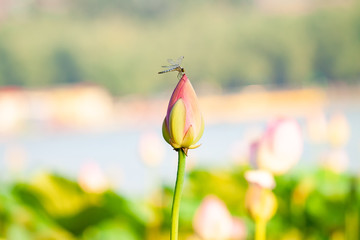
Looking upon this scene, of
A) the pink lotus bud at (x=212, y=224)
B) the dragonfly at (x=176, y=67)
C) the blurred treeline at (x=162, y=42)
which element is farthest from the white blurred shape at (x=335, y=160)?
the blurred treeline at (x=162, y=42)

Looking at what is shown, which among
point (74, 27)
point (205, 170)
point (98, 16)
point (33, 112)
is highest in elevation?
point (98, 16)

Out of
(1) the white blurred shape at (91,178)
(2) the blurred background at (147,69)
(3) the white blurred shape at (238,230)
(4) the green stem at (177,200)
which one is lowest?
(4) the green stem at (177,200)

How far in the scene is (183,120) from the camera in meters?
0.20

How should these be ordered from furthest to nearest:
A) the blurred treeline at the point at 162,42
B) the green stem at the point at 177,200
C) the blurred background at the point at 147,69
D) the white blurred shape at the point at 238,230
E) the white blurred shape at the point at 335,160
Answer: the blurred treeline at the point at 162,42
the blurred background at the point at 147,69
the white blurred shape at the point at 335,160
the white blurred shape at the point at 238,230
the green stem at the point at 177,200

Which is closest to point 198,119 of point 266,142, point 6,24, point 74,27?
point 266,142

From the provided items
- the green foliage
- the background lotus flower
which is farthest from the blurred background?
the green foliage

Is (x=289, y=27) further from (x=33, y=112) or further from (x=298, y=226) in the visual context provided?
(x=298, y=226)

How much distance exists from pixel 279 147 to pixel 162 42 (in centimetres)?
728

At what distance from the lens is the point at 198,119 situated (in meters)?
0.20

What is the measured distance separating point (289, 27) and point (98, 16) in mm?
3524

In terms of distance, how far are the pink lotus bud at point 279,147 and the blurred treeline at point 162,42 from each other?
5.88 meters

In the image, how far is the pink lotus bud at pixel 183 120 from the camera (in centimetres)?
19

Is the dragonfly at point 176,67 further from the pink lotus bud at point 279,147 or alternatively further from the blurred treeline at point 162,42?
the blurred treeline at point 162,42

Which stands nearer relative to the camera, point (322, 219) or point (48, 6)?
point (322, 219)
